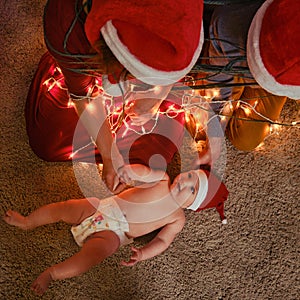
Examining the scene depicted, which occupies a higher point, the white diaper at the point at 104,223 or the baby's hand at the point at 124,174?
the baby's hand at the point at 124,174

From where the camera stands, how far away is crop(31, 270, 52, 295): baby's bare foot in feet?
2.85

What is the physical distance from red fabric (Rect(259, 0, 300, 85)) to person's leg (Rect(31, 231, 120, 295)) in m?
0.49

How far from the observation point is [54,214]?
92cm

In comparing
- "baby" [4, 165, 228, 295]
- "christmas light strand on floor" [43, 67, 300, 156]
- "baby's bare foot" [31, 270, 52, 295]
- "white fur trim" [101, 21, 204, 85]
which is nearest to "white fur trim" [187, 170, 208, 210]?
"baby" [4, 165, 228, 295]

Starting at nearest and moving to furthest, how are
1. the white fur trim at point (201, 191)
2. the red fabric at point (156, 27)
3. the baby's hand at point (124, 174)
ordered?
1. the red fabric at point (156, 27)
2. the baby's hand at point (124, 174)
3. the white fur trim at point (201, 191)

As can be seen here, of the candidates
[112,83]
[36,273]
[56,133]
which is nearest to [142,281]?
[36,273]

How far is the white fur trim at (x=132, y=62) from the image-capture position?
0.52 meters

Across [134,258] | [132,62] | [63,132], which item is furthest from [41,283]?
[132,62]

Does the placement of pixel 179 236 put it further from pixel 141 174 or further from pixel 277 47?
pixel 277 47

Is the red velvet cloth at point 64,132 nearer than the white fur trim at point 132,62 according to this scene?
No

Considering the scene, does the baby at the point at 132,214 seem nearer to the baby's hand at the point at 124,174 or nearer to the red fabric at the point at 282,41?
the baby's hand at the point at 124,174

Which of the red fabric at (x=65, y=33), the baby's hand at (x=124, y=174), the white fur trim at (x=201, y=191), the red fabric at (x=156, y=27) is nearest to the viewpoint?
the red fabric at (x=156, y=27)

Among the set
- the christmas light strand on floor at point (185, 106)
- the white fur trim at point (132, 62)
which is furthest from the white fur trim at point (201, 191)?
the white fur trim at point (132, 62)

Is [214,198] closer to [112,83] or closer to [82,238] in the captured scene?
[82,238]
